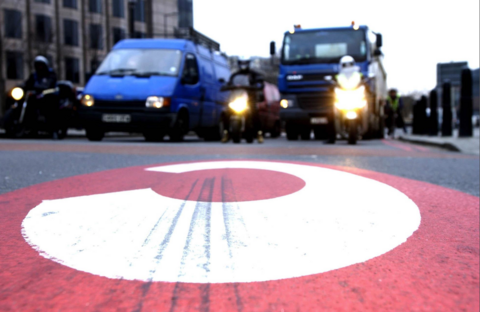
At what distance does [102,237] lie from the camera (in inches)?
86.7

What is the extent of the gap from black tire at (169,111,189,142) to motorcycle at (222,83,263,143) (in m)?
1.18

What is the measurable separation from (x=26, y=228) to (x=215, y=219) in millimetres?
851

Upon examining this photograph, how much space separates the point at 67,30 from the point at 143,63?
38.6 m

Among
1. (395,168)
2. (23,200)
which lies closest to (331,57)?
(395,168)

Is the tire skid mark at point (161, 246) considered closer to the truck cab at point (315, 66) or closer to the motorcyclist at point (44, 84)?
the motorcyclist at point (44, 84)

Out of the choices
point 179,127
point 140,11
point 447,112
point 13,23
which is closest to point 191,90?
point 179,127

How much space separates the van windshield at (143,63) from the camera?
1277 cm

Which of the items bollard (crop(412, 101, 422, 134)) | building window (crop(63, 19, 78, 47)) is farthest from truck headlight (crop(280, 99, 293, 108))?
building window (crop(63, 19, 78, 47))

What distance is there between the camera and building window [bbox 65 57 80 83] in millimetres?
48628

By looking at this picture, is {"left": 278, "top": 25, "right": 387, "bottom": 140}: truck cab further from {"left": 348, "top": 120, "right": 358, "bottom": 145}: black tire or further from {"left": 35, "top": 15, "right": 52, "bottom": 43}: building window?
{"left": 35, "top": 15, "right": 52, "bottom": 43}: building window

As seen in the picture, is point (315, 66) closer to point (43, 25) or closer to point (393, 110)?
point (393, 110)

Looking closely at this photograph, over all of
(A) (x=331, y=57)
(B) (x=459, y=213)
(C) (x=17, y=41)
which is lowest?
(B) (x=459, y=213)

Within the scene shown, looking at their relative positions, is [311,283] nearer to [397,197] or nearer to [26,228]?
[26,228]

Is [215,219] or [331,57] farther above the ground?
[331,57]
